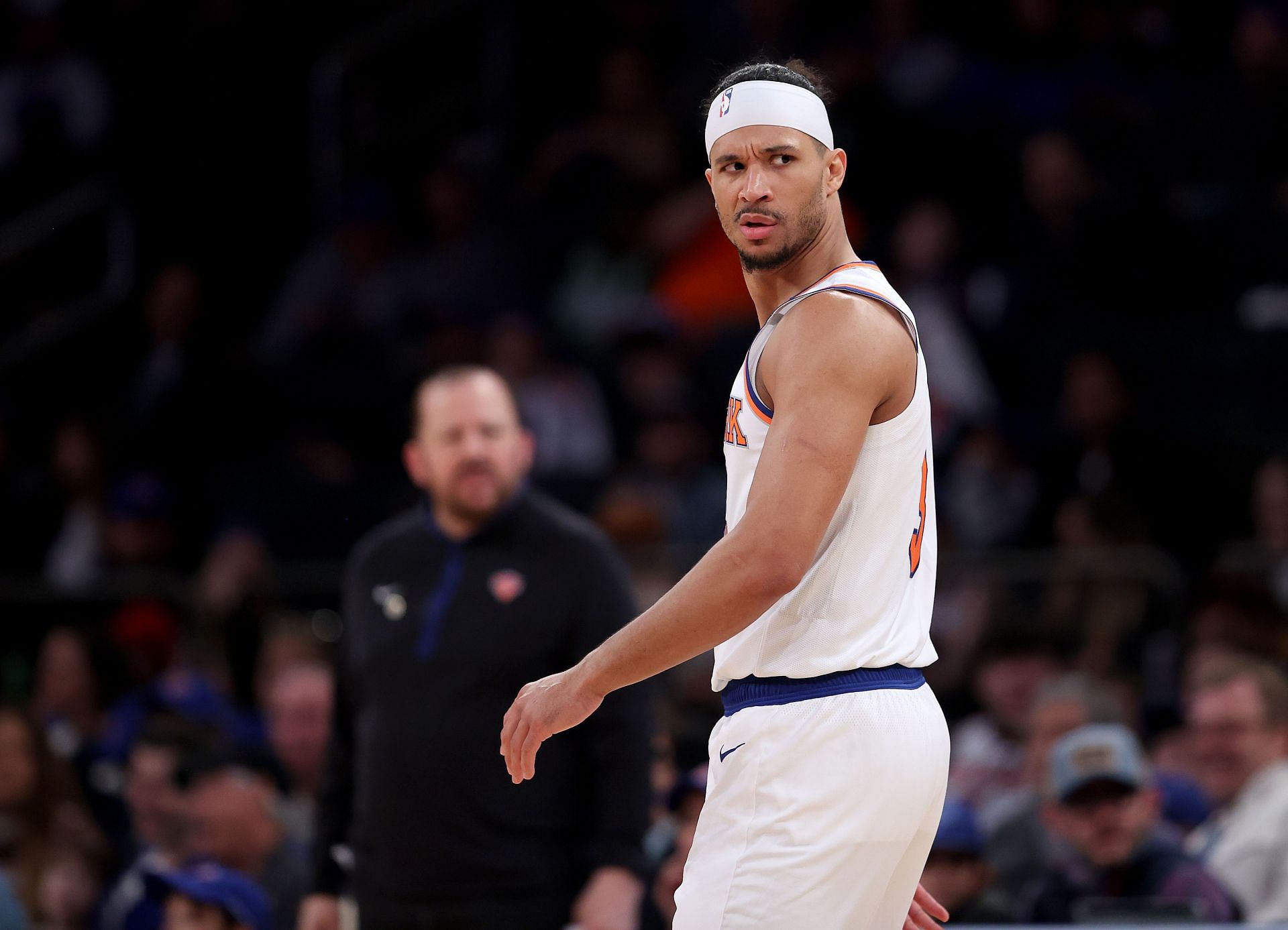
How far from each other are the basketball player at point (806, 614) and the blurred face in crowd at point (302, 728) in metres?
4.62

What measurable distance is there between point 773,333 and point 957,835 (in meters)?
3.47

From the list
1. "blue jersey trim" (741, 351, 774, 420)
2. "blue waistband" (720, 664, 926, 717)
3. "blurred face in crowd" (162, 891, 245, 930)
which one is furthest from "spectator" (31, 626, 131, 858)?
"blue jersey trim" (741, 351, 774, 420)

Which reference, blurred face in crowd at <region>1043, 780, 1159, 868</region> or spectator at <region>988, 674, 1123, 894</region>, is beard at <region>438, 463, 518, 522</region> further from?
spectator at <region>988, 674, 1123, 894</region>

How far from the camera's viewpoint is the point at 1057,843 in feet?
20.9

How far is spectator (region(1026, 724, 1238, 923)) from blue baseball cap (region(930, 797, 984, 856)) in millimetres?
258

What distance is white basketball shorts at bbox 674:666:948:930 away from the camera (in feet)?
10.0

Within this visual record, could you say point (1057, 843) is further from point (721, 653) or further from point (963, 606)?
point (721, 653)

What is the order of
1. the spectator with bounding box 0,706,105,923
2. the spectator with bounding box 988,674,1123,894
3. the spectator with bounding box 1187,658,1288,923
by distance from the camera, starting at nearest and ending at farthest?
the spectator with bounding box 1187,658,1288,923
the spectator with bounding box 988,674,1123,894
the spectator with bounding box 0,706,105,923

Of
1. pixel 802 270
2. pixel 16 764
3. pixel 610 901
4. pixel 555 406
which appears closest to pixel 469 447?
pixel 610 901

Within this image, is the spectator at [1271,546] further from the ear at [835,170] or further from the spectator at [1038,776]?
the ear at [835,170]

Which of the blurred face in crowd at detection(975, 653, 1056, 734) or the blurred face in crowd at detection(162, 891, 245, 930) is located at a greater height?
the blurred face in crowd at detection(975, 653, 1056, 734)

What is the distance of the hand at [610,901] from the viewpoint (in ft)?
15.1

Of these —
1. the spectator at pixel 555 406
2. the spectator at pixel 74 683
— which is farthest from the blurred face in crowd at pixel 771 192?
the spectator at pixel 555 406

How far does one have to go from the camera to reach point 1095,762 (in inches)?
242
